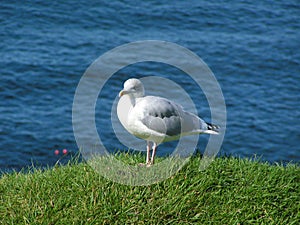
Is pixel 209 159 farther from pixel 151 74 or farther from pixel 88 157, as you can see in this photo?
pixel 151 74

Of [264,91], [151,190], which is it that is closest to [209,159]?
[151,190]

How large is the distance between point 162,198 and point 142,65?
26.9 metres

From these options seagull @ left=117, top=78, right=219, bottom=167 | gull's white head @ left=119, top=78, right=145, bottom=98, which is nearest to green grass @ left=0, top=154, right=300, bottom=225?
seagull @ left=117, top=78, right=219, bottom=167

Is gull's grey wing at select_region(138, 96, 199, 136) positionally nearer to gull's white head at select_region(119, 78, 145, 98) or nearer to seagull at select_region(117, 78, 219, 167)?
seagull at select_region(117, 78, 219, 167)

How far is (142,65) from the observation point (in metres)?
35.2

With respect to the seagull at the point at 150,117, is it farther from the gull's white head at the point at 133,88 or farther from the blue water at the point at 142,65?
the blue water at the point at 142,65

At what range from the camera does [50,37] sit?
3788cm

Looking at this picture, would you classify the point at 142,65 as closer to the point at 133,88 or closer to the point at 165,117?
the point at 165,117

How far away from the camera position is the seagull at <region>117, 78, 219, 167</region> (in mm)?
9336

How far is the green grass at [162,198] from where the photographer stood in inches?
333

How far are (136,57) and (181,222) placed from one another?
27766 mm

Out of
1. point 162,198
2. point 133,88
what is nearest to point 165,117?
point 133,88

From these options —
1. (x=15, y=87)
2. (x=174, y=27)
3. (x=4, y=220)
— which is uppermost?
(x=4, y=220)

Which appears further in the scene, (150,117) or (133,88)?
(150,117)
